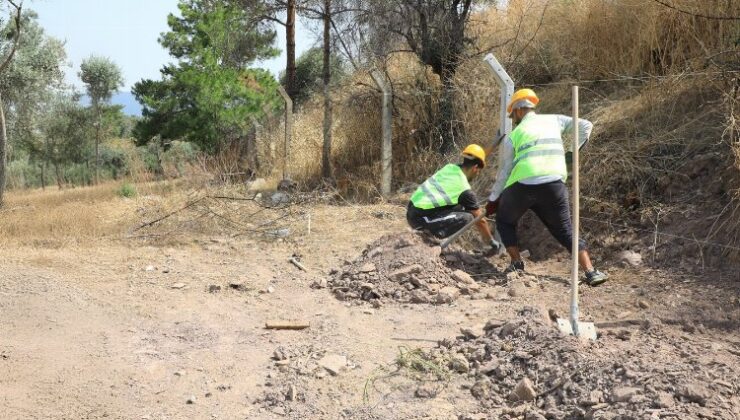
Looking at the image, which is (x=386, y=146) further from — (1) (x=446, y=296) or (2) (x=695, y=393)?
(2) (x=695, y=393)

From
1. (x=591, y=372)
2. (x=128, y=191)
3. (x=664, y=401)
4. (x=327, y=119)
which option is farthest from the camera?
(x=128, y=191)

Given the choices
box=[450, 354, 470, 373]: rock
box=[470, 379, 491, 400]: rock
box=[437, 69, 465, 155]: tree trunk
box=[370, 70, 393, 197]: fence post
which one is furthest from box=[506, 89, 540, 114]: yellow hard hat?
box=[437, 69, 465, 155]: tree trunk

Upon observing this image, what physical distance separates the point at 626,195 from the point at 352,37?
6602 mm

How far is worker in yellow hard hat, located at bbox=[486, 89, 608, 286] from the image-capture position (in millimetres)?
5434

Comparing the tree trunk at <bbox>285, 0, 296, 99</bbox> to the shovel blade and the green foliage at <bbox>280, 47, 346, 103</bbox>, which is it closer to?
the green foliage at <bbox>280, 47, 346, 103</bbox>

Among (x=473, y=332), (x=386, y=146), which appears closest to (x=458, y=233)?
(x=473, y=332)

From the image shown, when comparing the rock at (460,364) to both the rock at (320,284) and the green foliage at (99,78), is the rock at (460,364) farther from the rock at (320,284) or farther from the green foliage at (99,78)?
the green foliage at (99,78)

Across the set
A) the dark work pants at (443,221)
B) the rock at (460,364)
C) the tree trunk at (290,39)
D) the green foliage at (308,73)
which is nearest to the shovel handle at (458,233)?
the dark work pants at (443,221)

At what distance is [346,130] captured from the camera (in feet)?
37.2

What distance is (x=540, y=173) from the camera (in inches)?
213

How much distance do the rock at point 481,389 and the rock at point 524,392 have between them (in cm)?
16

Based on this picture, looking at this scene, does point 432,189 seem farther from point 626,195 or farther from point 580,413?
point 580,413

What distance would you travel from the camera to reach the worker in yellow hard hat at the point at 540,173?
5434mm

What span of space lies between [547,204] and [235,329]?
270 centimetres
